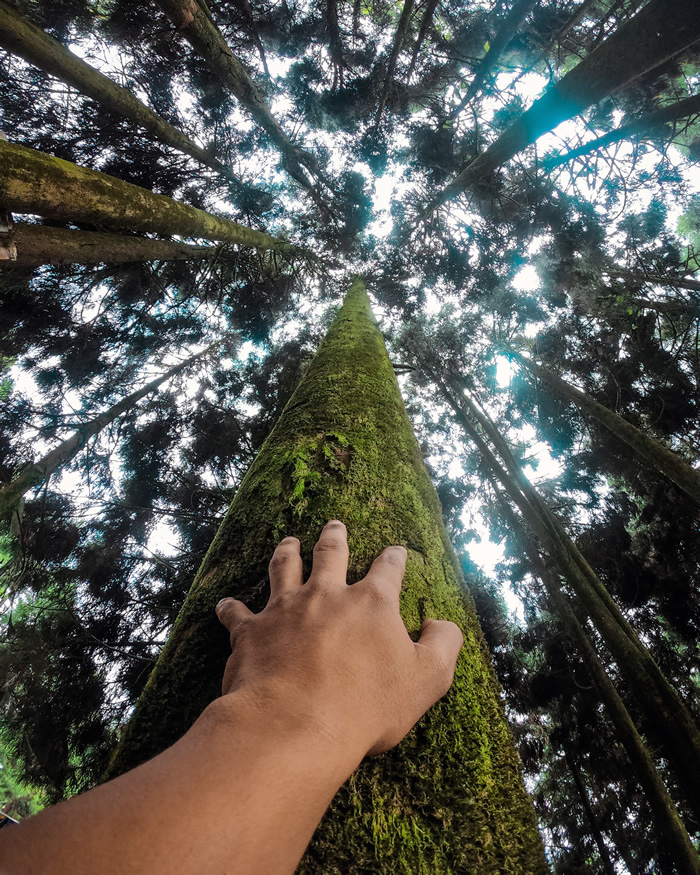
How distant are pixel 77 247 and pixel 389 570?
17.2ft

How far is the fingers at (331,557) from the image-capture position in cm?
101

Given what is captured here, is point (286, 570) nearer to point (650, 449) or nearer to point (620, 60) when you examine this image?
point (620, 60)

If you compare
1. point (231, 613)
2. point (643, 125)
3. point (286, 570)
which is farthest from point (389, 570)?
point (643, 125)

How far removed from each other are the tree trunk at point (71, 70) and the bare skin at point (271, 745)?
6.82 meters

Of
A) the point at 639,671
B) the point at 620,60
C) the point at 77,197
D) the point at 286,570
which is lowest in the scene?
the point at 639,671

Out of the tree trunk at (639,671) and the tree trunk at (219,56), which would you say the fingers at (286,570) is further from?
the tree trunk at (219,56)

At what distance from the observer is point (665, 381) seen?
646 cm

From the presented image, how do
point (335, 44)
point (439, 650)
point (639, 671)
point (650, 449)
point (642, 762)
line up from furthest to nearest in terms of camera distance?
point (335, 44) < point (650, 449) < point (639, 671) < point (642, 762) < point (439, 650)

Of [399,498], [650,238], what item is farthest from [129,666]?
[650,238]

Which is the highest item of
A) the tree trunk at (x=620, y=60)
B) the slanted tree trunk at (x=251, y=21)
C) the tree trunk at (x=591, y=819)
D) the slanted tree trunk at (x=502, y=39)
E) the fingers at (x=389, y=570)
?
the slanted tree trunk at (x=251, y=21)

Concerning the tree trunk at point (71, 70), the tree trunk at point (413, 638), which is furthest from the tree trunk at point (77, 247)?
the tree trunk at point (413, 638)

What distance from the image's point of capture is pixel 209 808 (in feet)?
1.75

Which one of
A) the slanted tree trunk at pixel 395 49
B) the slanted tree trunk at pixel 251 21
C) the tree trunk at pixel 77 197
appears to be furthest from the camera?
the slanted tree trunk at pixel 251 21

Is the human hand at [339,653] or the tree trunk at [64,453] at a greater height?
the tree trunk at [64,453]
